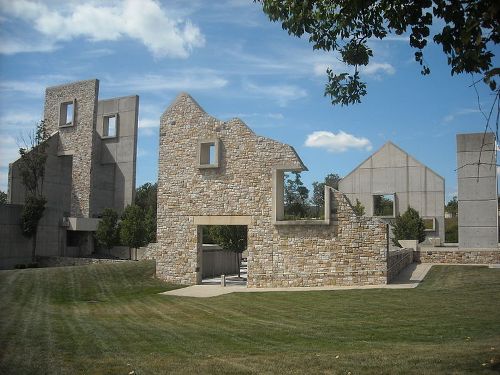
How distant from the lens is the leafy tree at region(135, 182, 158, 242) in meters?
33.1

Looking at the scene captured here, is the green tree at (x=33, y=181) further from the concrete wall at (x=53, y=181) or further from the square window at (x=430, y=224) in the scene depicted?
the square window at (x=430, y=224)

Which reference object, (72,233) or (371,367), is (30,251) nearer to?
(72,233)

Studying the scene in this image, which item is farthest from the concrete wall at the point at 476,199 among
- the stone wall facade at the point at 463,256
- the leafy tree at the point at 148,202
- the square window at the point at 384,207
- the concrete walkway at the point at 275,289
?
the leafy tree at the point at 148,202

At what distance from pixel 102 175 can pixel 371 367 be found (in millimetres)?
36012

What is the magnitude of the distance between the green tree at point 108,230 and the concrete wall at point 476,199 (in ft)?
74.0

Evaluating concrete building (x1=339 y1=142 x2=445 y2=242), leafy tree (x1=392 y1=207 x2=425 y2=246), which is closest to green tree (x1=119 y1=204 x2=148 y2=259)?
leafy tree (x1=392 y1=207 x2=425 y2=246)

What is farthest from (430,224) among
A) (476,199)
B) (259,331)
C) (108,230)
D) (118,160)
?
(259,331)

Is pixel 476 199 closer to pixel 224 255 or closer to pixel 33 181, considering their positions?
pixel 224 255

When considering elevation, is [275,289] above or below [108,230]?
below

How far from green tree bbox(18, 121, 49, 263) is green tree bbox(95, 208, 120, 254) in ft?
13.2

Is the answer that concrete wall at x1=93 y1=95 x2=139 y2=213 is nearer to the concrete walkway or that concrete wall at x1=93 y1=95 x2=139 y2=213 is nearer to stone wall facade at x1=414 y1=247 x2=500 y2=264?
the concrete walkway

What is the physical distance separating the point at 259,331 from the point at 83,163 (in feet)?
105

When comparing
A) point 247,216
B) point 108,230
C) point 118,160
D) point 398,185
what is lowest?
Answer: point 108,230

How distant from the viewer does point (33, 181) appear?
115ft
